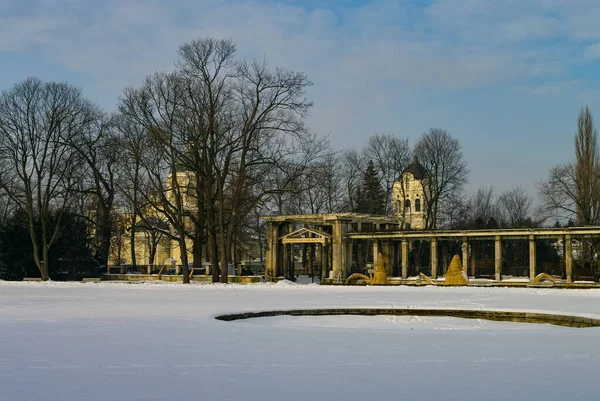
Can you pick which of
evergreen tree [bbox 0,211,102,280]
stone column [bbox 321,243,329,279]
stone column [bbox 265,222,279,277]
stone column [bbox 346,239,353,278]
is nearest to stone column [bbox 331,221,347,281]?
stone column [bbox 346,239,353,278]

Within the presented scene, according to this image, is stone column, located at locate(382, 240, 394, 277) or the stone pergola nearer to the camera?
the stone pergola

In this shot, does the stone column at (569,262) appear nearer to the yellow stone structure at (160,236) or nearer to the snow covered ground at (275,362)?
the yellow stone structure at (160,236)

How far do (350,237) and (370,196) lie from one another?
24.3 meters

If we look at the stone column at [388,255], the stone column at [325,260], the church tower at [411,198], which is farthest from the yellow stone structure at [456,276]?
the church tower at [411,198]

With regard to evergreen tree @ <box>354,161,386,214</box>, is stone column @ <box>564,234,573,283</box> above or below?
below

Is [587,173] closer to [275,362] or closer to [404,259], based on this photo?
[404,259]

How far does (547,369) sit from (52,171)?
132 feet

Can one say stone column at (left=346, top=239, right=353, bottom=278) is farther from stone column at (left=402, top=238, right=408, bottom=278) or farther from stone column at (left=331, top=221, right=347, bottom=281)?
stone column at (left=402, top=238, right=408, bottom=278)

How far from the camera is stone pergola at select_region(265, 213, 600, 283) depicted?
43781 mm

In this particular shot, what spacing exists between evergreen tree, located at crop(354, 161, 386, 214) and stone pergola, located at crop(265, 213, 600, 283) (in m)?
16.4

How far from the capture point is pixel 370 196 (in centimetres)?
7219

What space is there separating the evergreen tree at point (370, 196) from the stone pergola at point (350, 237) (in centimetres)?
1641

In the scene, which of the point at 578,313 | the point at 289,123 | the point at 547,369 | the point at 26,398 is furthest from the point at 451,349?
the point at 289,123

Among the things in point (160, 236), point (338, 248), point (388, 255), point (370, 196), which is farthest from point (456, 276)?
point (160, 236)
